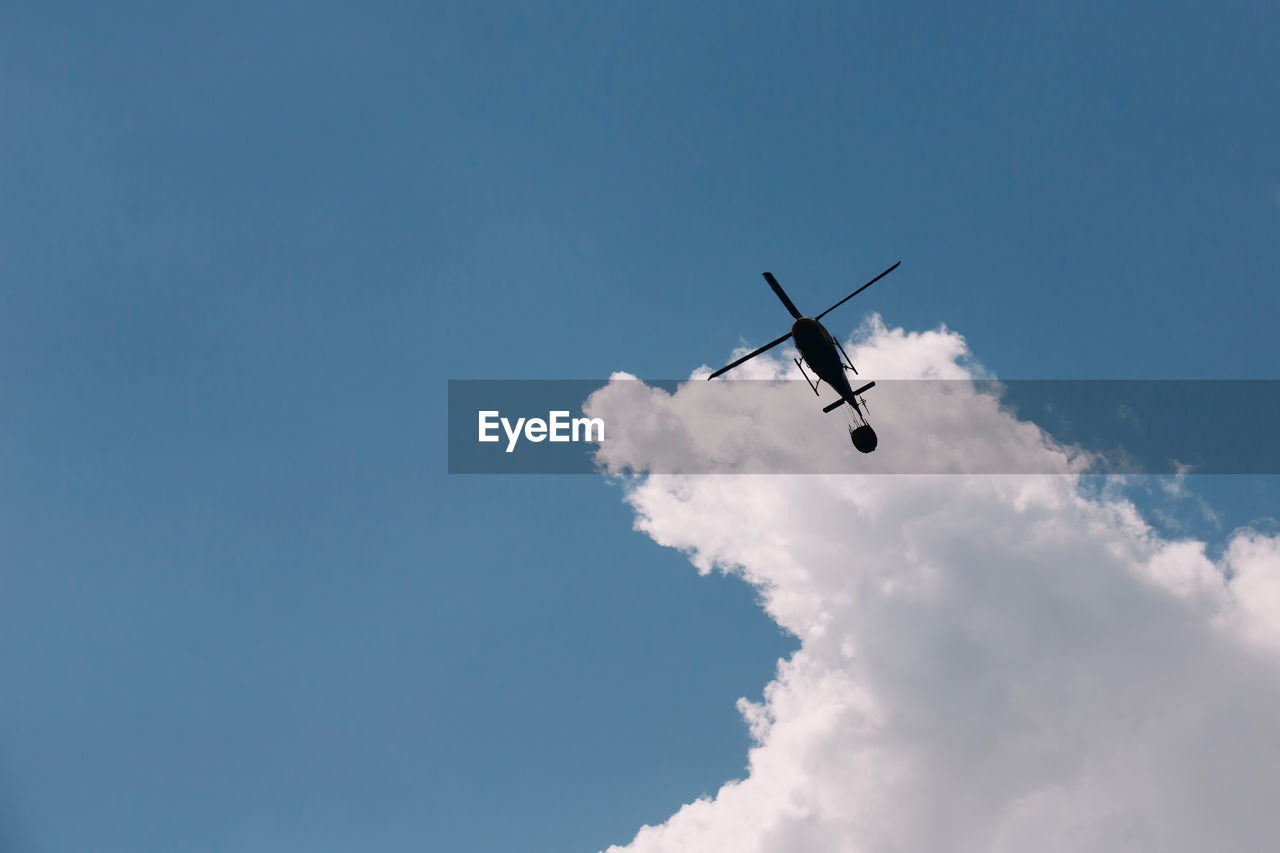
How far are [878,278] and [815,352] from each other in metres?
6.65

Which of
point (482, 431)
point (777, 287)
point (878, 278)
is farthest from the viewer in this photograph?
point (482, 431)

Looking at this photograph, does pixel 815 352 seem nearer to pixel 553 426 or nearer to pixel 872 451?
pixel 872 451

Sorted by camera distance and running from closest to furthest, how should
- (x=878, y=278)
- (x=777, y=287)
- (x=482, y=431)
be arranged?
(x=878, y=278) → (x=777, y=287) → (x=482, y=431)

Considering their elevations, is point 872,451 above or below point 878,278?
below

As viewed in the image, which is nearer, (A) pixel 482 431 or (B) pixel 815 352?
(B) pixel 815 352

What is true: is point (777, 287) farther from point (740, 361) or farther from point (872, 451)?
point (872, 451)

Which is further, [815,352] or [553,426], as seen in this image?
[553,426]

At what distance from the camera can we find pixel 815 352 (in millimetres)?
50125

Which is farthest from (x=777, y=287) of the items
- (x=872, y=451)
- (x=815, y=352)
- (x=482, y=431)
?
(x=482, y=431)

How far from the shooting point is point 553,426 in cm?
6309

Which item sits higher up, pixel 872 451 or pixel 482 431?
pixel 482 431

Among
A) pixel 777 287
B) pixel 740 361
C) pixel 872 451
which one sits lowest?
pixel 872 451

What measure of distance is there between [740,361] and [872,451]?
1302 cm


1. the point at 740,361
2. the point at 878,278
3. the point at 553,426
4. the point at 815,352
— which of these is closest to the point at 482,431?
the point at 553,426
